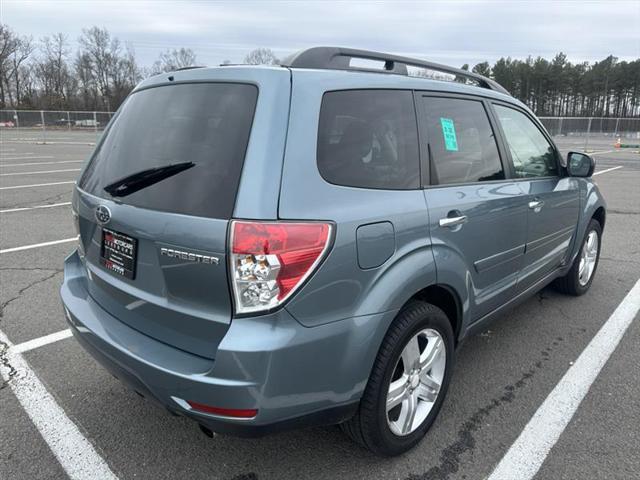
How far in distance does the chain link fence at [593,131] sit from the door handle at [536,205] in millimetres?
30217

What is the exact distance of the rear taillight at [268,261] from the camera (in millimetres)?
1717

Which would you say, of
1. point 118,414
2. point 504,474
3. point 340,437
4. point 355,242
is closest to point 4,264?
point 118,414

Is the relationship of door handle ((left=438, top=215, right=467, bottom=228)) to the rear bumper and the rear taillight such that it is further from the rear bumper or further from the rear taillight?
the rear taillight

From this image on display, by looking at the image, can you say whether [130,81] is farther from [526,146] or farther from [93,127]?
[526,146]

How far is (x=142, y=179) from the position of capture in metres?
2.12

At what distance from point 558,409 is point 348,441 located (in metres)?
1.27

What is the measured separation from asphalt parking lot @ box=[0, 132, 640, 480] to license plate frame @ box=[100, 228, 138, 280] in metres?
0.93

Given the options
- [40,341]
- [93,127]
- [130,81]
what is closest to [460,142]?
[40,341]

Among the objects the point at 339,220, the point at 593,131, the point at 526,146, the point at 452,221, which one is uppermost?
the point at 593,131

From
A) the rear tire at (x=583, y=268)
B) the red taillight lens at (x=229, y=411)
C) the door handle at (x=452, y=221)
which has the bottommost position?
the rear tire at (x=583, y=268)

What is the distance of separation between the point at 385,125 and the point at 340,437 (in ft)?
5.29

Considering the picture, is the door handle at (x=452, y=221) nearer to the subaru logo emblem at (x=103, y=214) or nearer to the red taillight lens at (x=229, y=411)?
the red taillight lens at (x=229, y=411)

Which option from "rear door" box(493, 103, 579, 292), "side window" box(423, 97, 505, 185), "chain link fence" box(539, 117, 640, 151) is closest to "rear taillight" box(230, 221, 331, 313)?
"side window" box(423, 97, 505, 185)

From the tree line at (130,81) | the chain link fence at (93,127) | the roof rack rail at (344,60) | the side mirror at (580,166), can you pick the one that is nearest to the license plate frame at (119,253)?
the roof rack rail at (344,60)
